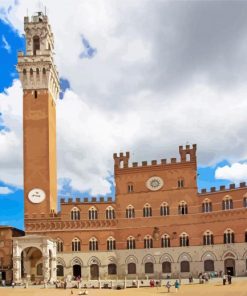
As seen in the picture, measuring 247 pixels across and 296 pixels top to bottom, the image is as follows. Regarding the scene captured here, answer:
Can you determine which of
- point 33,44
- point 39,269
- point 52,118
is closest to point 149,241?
point 39,269

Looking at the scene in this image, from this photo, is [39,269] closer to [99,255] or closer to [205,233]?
[99,255]

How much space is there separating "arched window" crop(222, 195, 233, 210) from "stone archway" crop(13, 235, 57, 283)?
73.2ft

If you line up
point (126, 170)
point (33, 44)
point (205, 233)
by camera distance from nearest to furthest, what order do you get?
point (205, 233), point (126, 170), point (33, 44)

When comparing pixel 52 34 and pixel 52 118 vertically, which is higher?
pixel 52 34

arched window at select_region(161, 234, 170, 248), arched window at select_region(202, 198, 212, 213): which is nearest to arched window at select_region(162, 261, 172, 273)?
arched window at select_region(161, 234, 170, 248)

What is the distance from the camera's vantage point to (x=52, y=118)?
8150 centimetres

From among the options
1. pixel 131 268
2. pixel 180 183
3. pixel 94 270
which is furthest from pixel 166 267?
pixel 180 183

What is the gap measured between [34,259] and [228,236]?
25.0 meters

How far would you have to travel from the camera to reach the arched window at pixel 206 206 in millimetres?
72944

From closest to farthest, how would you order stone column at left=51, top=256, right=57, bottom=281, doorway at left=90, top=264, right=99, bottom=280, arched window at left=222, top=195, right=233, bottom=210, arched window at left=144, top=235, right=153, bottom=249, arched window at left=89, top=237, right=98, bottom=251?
1. stone column at left=51, top=256, right=57, bottom=281
2. arched window at left=222, top=195, right=233, bottom=210
3. arched window at left=144, top=235, right=153, bottom=249
4. doorway at left=90, top=264, right=99, bottom=280
5. arched window at left=89, top=237, right=98, bottom=251

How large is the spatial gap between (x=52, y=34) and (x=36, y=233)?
30.6 m

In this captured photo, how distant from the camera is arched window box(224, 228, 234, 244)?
70688mm

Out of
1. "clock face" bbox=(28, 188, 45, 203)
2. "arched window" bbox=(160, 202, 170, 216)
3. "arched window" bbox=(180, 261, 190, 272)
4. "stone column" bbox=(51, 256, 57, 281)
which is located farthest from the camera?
"clock face" bbox=(28, 188, 45, 203)

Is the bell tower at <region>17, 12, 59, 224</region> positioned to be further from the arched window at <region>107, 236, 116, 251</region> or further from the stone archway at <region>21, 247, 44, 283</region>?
the arched window at <region>107, 236, 116, 251</region>
